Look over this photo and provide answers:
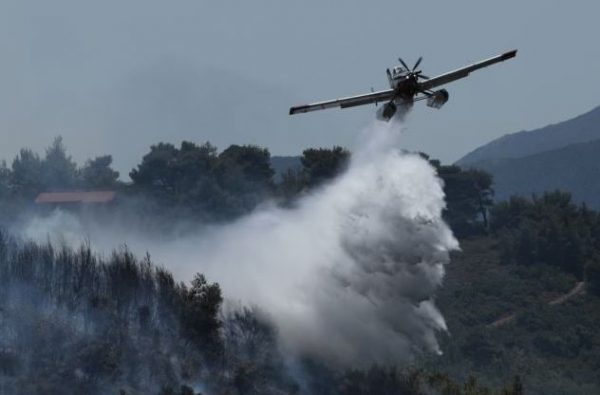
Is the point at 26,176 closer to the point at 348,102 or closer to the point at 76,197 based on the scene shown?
the point at 76,197

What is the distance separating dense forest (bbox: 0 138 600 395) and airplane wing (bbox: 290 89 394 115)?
1606cm

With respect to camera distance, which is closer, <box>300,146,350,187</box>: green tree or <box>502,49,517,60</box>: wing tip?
<box>502,49,517,60</box>: wing tip

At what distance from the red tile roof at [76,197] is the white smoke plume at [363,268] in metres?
62.4

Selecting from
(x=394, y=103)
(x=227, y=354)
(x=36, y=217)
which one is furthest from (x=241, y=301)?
(x=36, y=217)

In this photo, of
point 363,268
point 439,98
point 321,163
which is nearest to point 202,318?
point 363,268

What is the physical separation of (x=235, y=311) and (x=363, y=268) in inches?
390

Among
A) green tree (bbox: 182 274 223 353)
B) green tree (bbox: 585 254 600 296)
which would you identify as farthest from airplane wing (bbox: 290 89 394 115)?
green tree (bbox: 585 254 600 296)

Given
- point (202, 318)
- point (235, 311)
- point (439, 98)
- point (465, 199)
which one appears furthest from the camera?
point (465, 199)

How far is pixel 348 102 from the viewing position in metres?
67.5

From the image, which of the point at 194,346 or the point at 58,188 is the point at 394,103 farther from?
the point at 58,188

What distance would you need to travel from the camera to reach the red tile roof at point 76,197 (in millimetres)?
143375

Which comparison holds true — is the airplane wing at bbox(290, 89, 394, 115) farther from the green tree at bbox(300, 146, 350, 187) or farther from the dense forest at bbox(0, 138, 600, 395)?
the green tree at bbox(300, 146, 350, 187)

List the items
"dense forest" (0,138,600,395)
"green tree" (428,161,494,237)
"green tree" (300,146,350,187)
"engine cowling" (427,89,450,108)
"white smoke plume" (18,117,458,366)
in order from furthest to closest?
"green tree" (428,161,494,237) < "green tree" (300,146,350,187) < "white smoke plume" (18,117,458,366) < "dense forest" (0,138,600,395) < "engine cowling" (427,89,450,108)

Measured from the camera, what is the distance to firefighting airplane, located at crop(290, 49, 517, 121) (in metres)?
64.2
